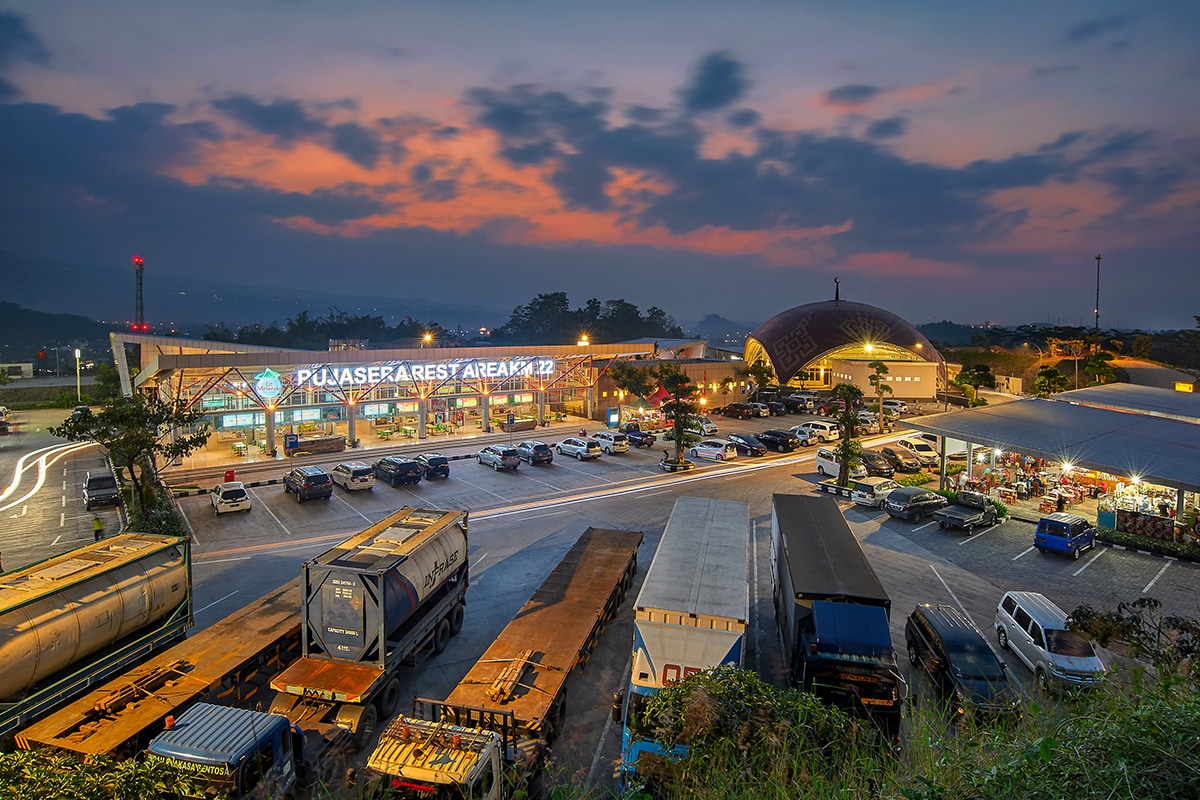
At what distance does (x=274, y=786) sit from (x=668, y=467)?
26.3 meters

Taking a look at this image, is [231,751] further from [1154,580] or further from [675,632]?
[1154,580]

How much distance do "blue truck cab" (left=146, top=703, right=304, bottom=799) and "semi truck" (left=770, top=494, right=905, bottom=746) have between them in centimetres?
803

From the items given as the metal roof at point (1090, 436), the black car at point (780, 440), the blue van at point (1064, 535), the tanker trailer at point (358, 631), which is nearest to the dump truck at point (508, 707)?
the tanker trailer at point (358, 631)

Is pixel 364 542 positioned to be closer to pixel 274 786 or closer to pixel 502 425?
pixel 274 786

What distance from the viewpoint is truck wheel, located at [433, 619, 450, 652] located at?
1419 cm

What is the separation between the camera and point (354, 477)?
29.1 meters

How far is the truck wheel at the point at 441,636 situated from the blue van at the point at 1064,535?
766 inches

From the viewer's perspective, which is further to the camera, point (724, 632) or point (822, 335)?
point (822, 335)

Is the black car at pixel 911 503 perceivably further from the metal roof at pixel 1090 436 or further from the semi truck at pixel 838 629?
the semi truck at pixel 838 629

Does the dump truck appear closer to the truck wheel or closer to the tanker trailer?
the tanker trailer

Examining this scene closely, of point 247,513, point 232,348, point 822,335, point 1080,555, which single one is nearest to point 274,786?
point 247,513

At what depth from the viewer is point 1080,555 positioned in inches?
848

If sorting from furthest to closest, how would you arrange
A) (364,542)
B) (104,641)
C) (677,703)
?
1. (364,542)
2. (104,641)
3. (677,703)

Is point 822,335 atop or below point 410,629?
atop
